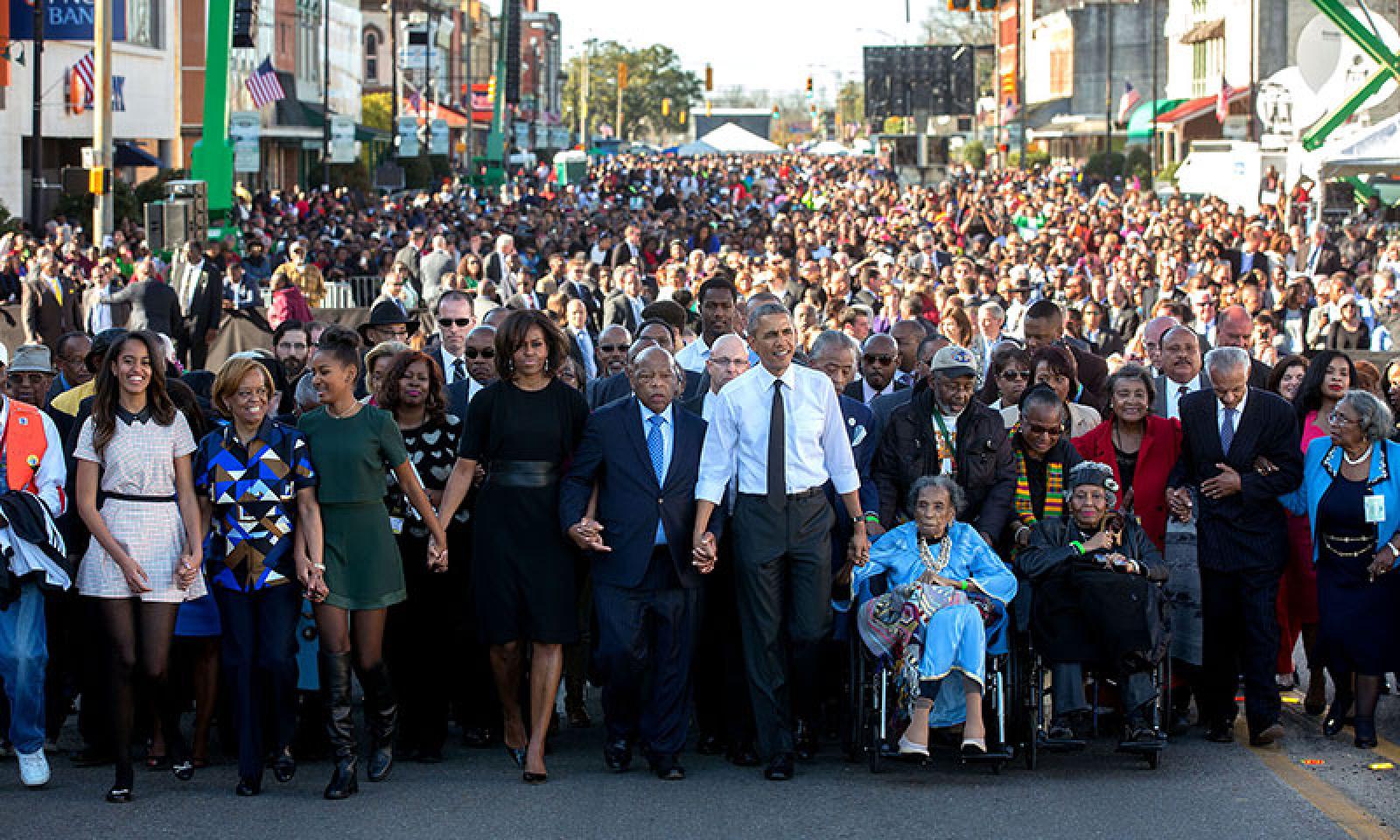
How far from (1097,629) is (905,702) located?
853 mm

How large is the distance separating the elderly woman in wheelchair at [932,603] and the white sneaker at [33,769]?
10.9 ft

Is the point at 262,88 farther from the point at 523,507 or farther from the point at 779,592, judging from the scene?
the point at 779,592

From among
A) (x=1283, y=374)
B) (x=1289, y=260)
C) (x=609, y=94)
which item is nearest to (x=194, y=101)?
(x=1289, y=260)

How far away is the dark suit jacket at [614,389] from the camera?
10892 millimetres

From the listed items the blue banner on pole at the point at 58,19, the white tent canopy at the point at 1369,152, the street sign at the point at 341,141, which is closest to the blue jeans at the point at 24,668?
the white tent canopy at the point at 1369,152

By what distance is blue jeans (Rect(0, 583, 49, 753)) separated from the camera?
8406mm

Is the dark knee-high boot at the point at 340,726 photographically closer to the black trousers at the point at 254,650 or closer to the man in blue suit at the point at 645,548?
the black trousers at the point at 254,650

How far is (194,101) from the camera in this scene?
5975cm

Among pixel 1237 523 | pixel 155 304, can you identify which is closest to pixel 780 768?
pixel 1237 523

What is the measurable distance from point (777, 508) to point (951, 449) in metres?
1.10

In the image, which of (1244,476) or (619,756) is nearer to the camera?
(619,756)

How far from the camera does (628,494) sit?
344 inches

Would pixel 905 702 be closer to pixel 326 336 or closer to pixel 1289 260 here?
pixel 326 336

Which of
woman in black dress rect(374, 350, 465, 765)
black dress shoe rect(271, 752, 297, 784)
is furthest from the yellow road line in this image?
black dress shoe rect(271, 752, 297, 784)
